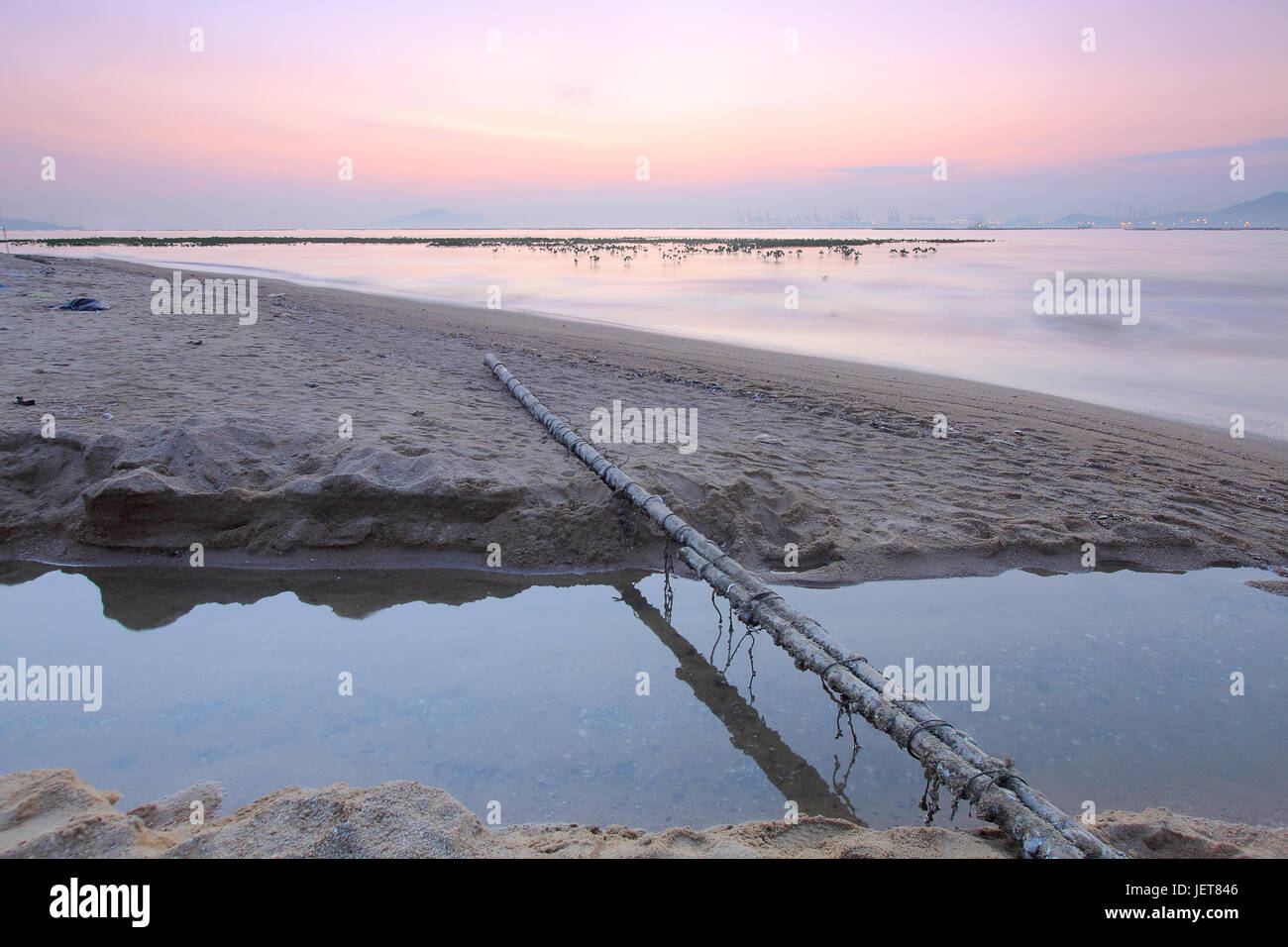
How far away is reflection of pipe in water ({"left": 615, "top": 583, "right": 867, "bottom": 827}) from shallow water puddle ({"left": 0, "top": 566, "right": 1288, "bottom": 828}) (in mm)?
16

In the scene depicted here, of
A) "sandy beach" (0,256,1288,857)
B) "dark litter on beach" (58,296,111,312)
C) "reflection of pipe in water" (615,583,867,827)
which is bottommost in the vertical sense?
"reflection of pipe in water" (615,583,867,827)

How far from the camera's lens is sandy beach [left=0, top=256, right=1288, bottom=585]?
20.5 ft

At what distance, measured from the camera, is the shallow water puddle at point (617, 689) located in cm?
377

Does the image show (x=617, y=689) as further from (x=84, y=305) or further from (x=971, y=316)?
(x=971, y=316)

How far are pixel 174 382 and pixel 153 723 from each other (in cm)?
621

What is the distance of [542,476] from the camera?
697 cm

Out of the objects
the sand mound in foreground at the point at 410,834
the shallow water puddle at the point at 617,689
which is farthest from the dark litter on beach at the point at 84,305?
the sand mound in foreground at the point at 410,834

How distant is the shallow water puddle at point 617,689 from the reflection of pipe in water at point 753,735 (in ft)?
0.05

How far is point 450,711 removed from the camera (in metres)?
4.37

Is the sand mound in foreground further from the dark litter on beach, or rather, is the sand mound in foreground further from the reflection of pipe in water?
the dark litter on beach

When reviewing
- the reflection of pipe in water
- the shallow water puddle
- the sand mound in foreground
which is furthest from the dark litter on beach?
the reflection of pipe in water

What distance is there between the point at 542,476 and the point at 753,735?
3.58 metres

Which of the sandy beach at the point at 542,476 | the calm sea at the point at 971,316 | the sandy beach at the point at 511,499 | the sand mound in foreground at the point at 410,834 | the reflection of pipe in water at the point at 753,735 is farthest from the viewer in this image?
the calm sea at the point at 971,316

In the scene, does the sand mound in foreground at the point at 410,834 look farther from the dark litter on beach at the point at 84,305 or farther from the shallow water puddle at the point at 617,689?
the dark litter on beach at the point at 84,305
